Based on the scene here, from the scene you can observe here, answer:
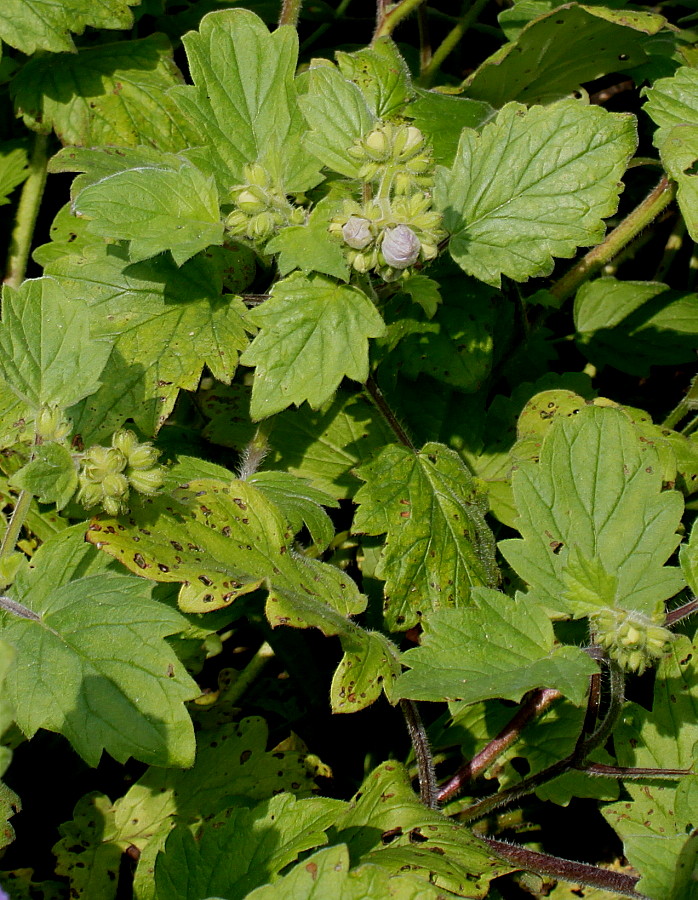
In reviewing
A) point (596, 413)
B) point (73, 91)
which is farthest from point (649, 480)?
point (73, 91)

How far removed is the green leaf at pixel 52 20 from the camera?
10.9 feet

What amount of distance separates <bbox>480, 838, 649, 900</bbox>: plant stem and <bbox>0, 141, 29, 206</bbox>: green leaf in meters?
2.91

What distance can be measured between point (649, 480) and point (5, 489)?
2030mm

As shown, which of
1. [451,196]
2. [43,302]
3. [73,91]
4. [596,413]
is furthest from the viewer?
[73,91]

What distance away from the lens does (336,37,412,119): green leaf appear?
323cm

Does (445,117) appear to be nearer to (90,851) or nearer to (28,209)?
(28,209)

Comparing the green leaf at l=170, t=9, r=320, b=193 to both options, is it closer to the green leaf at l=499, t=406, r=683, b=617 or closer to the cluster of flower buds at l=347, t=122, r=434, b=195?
the cluster of flower buds at l=347, t=122, r=434, b=195

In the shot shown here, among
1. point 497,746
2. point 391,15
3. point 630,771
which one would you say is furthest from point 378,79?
point 630,771

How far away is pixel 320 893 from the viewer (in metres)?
1.82

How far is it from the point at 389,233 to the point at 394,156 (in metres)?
0.22

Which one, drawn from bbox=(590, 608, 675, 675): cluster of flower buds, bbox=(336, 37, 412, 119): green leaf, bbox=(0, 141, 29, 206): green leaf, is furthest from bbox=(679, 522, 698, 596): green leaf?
bbox=(0, 141, 29, 206): green leaf

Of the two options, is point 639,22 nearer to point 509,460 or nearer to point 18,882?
point 509,460

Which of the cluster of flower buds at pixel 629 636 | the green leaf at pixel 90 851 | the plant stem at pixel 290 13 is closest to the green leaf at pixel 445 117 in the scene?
the plant stem at pixel 290 13

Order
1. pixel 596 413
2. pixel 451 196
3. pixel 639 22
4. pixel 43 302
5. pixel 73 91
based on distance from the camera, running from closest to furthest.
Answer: pixel 43 302
pixel 596 413
pixel 451 196
pixel 639 22
pixel 73 91
